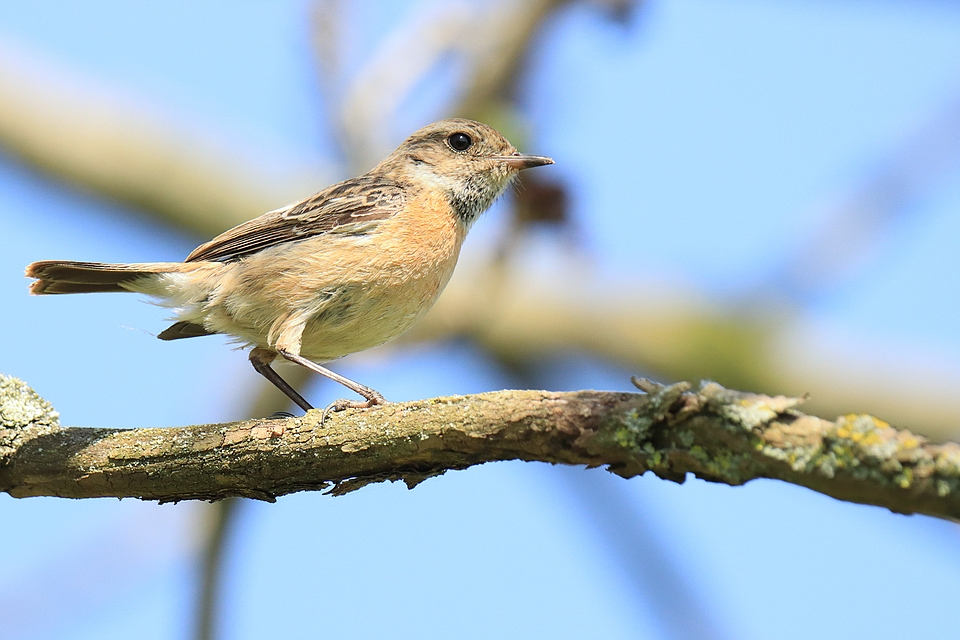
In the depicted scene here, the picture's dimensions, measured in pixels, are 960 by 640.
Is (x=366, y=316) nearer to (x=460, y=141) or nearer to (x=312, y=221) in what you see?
(x=312, y=221)

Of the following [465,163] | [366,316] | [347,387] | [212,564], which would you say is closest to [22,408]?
[347,387]

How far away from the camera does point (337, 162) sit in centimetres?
916

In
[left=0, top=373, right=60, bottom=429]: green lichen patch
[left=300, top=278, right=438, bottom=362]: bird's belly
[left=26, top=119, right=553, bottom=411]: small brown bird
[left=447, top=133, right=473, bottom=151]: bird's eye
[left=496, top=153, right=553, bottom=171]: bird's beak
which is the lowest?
[left=0, top=373, right=60, bottom=429]: green lichen patch

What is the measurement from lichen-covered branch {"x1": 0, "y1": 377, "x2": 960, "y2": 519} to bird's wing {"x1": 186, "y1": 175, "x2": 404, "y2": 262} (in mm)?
2327

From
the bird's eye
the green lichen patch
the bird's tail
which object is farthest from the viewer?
the bird's eye

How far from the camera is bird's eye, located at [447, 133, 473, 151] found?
782cm

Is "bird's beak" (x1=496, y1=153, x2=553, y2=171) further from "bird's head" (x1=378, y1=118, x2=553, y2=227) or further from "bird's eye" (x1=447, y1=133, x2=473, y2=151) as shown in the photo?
"bird's eye" (x1=447, y1=133, x2=473, y2=151)

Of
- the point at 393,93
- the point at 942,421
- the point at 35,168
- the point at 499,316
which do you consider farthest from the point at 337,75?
the point at 942,421

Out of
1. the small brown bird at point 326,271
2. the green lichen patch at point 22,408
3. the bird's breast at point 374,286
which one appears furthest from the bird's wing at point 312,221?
→ the green lichen patch at point 22,408

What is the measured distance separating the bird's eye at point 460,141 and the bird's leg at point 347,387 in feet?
7.17

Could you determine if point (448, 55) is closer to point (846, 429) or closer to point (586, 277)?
point (586, 277)

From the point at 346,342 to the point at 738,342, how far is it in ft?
11.4

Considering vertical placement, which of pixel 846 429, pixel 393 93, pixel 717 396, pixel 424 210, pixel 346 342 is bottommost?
pixel 846 429

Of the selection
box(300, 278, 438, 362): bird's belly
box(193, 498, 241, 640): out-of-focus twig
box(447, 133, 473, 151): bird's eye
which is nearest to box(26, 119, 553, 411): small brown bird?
box(300, 278, 438, 362): bird's belly
